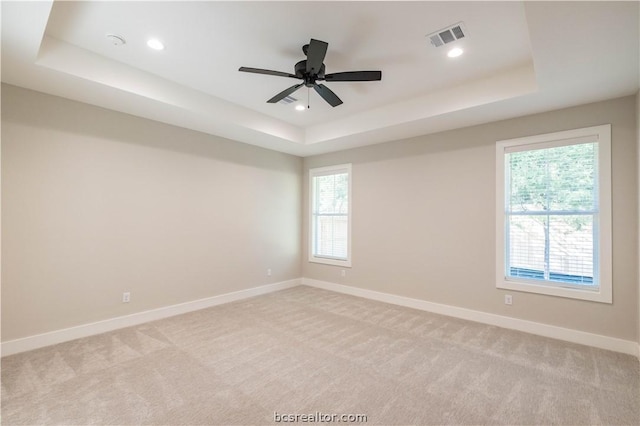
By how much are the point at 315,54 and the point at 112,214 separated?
3.13 meters

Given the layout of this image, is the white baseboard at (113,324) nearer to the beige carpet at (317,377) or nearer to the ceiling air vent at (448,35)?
the beige carpet at (317,377)

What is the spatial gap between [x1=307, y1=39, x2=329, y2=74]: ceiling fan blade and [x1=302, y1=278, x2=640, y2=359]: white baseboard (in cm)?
365

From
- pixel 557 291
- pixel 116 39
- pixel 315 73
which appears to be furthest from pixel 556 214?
pixel 116 39

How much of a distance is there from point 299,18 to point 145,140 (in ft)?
9.10

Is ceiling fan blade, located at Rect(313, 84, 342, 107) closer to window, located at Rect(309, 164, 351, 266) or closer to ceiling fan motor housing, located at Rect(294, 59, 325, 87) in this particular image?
ceiling fan motor housing, located at Rect(294, 59, 325, 87)

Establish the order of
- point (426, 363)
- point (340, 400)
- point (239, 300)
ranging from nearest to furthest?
point (340, 400) → point (426, 363) → point (239, 300)

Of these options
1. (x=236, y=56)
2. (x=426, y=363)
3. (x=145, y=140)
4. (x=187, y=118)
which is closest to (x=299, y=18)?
(x=236, y=56)

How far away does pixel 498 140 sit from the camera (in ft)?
13.0

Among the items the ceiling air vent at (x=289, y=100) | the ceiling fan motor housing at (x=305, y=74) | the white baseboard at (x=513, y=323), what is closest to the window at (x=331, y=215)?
the white baseboard at (x=513, y=323)

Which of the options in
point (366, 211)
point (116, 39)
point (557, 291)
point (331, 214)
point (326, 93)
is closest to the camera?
point (116, 39)

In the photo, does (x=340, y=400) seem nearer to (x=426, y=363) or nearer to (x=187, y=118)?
(x=426, y=363)

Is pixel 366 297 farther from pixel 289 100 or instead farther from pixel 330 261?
pixel 289 100

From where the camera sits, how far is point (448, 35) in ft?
8.57

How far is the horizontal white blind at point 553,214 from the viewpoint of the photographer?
11.1 feet
